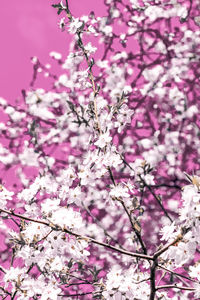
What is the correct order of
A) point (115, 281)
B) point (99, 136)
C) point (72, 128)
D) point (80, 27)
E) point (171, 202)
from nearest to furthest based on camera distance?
1. point (115, 281)
2. point (99, 136)
3. point (80, 27)
4. point (171, 202)
5. point (72, 128)

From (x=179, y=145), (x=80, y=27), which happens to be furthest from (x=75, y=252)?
(x=179, y=145)

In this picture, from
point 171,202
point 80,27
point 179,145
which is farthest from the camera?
point 179,145

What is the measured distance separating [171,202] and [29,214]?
3574 millimetres

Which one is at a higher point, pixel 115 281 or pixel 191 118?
→ pixel 191 118

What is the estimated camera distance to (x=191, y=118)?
21.0 ft

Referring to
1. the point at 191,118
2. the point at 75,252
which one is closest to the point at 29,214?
the point at 75,252

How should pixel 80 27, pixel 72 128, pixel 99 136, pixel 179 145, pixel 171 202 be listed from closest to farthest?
pixel 99 136
pixel 80 27
pixel 171 202
pixel 179 145
pixel 72 128

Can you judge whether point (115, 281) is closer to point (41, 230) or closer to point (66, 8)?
point (41, 230)

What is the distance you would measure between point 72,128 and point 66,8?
15.3ft

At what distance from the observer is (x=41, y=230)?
88.7 inches

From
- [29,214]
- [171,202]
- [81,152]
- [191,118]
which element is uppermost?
[191,118]

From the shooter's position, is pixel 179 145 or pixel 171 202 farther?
pixel 179 145

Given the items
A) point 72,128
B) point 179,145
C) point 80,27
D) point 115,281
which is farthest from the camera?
point 72,128

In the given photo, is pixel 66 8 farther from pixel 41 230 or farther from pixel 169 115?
pixel 169 115
